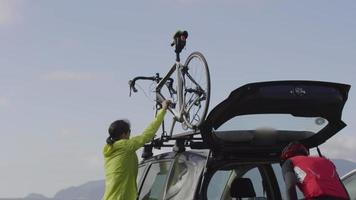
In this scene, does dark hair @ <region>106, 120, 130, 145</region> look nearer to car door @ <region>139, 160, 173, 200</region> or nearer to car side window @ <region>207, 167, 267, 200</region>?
car door @ <region>139, 160, 173, 200</region>

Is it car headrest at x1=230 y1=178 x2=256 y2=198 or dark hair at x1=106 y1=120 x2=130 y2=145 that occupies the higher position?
dark hair at x1=106 y1=120 x2=130 y2=145

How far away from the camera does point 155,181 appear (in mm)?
6586

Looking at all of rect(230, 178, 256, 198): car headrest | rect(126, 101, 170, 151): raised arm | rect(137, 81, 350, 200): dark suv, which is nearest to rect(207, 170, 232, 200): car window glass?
rect(137, 81, 350, 200): dark suv

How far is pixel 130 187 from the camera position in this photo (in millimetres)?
6219

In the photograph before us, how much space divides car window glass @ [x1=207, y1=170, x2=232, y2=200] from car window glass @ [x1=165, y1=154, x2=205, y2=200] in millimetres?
205

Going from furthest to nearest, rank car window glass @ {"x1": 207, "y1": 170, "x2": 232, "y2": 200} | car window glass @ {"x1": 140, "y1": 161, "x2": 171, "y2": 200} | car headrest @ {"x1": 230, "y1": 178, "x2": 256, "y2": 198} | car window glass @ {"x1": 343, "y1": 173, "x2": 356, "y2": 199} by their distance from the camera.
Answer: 1. car window glass @ {"x1": 343, "y1": 173, "x2": 356, "y2": 199}
2. car headrest @ {"x1": 230, "y1": 178, "x2": 256, "y2": 198}
3. car window glass @ {"x1": 140, "y1": 161, "x2": 171, "y2": 200}
4. car window glass @ {"x1": 207, "y1": 170, "x2": 232, "y2": 200}

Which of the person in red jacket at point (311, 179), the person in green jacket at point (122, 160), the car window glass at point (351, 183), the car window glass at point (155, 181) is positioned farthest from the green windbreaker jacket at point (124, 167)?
the car window glass at point (351, 183)

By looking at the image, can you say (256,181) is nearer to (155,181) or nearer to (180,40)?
(155,181)

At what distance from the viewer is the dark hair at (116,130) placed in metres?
6.29

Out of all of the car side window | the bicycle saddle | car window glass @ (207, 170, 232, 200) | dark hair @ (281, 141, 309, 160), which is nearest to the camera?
dark hair @ (281, 141, 309, 160)

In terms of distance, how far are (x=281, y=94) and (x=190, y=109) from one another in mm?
1939

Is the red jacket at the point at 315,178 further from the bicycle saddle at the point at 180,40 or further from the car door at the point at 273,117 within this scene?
the bicycle saddle at the point at 180,40

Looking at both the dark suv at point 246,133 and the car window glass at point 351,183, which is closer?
the dark suv at point 246,133

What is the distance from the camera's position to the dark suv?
226 inches
